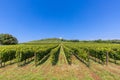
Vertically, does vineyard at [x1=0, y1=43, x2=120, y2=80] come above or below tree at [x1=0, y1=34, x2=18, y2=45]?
below

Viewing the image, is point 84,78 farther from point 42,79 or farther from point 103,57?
point 103,57

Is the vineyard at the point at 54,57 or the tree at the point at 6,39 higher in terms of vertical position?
the tree at the point at 6,39

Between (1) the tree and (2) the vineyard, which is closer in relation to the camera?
(2) the vineyard

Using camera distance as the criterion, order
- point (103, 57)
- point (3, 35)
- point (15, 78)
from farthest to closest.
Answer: point (3, 35) < point (103, 57) < point (15, 78)

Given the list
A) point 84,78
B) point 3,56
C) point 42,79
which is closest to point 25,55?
point 3,56

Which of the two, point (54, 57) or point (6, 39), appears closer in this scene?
point (54, 57)

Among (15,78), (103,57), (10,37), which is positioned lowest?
(15,78)

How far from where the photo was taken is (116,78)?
26.7 feet

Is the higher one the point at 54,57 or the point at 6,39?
the point at 6,39

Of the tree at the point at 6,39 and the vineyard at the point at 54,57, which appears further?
the tree at the point at 6,39

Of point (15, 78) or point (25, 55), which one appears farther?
point (25, 55)

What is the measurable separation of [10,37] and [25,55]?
64.3 meters

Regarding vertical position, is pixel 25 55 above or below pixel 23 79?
above

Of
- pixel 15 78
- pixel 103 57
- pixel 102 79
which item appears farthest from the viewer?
pixel 103 57
